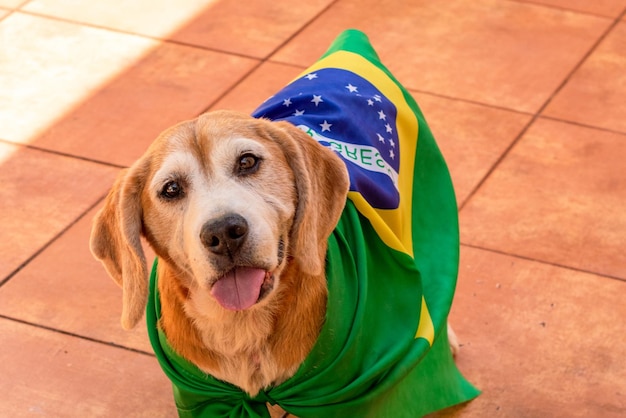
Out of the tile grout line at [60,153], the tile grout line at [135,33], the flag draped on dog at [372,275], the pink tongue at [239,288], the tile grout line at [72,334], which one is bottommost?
the tile grout line at [135,33]

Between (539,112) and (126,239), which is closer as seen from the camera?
(126,239)

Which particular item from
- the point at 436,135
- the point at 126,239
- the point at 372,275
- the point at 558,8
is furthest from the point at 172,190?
the point at 558,8

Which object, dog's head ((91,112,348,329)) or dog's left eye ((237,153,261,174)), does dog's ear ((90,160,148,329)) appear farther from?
dog's left eye ((237,153,261,174))

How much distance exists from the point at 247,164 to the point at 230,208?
0.69 ft

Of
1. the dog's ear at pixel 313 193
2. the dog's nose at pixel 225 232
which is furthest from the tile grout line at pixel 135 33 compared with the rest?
the dog's nose at pixel 225 232

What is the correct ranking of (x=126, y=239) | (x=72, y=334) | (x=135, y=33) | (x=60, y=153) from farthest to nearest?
(x=135, y=33) < (x=60, y=153) < (x=72, y=334) < (x=126, y=239)

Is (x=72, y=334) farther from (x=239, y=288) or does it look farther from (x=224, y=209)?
(x=224, y=209)

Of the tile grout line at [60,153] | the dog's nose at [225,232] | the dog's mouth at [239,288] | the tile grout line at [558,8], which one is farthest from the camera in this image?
the tile grout line at [558,8]

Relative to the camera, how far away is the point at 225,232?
3.07 m

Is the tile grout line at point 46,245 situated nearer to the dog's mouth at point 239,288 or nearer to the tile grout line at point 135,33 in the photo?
the tile grout line at point 135,33

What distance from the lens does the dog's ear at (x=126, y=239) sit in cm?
336

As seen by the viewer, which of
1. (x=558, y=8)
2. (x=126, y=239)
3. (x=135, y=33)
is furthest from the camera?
(x=558, y=8)

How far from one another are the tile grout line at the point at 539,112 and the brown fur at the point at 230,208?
2002 mm

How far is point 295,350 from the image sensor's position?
3.48 metres
